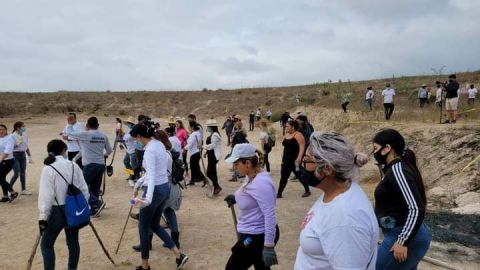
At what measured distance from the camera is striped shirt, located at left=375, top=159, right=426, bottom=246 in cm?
331

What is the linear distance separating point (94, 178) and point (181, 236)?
2082mm

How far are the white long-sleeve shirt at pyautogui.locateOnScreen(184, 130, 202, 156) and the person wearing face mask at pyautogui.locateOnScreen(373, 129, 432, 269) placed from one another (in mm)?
7227

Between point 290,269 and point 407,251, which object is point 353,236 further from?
point 290,269

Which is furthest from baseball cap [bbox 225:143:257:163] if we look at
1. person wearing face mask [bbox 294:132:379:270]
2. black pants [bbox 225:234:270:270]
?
person wearing face mask [bbox 294:132:379:270]

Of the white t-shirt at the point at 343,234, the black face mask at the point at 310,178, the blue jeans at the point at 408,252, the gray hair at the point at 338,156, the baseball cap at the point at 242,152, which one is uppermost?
the gray hair at the point at 338,156

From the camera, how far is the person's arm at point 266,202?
3719mm

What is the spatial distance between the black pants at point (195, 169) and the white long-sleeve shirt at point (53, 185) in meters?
5.90

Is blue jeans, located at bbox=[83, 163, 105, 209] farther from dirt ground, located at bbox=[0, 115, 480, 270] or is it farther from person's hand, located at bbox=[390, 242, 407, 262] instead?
person's hand, located at bbox=[390, 242, 407, 262]

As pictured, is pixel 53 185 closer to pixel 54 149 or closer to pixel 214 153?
pixel 54 149

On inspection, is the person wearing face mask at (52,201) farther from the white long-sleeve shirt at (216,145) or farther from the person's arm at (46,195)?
the white long-sleeve shirt at (216,145)

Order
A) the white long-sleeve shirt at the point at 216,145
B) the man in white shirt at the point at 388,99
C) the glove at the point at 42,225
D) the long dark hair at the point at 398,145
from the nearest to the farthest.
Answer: the long dark hair at the point at 398,145 → the glove at the point at 42,225 → the white long-sleeve shirt at the point at 216,145 → the man in white shirt at the point at 388,99

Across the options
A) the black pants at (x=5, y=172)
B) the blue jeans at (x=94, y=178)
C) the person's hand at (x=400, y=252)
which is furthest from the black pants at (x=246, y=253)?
the black pants at (x=5, y=172)

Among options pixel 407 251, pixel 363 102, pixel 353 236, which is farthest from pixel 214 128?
pixel 363 102

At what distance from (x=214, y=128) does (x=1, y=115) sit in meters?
43.0
